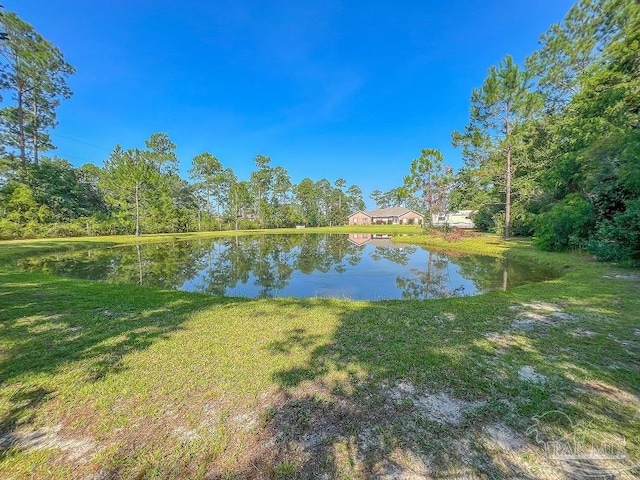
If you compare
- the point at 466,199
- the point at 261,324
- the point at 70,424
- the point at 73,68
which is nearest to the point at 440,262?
the point at 261,324

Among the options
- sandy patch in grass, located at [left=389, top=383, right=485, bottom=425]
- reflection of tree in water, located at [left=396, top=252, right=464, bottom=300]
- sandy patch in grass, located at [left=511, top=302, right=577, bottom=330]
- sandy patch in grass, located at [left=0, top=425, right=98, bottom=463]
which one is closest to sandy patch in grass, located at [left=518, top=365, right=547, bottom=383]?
sandy patch in grass, located at [left=389, top=383, right=485, bottom=425]

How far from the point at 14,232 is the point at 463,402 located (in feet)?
113

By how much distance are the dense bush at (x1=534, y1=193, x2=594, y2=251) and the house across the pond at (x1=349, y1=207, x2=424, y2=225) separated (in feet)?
157

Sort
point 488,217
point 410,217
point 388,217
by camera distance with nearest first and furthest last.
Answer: point 488,217, point 410,217, point 388,217

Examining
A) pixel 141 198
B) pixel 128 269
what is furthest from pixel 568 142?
pixel 141 198

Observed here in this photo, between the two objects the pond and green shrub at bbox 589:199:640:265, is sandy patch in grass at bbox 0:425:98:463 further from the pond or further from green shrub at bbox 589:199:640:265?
green shrub at bbox 589:199:640:265

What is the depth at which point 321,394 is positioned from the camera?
2602mm

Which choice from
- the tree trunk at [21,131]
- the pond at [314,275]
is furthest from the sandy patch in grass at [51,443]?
the tree trunk at [21,131]

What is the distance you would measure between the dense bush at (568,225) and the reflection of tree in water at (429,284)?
5.34 m

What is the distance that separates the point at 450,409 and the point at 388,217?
62.8 meters

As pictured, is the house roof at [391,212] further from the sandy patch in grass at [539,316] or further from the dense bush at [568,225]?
the sandy patch in grass at [539,316]

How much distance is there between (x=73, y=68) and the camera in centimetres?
2844

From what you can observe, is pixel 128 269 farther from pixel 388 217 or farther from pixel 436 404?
pixel 388 217

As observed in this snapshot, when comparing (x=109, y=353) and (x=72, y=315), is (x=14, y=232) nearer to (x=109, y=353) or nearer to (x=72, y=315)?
(x=72, y=315)
